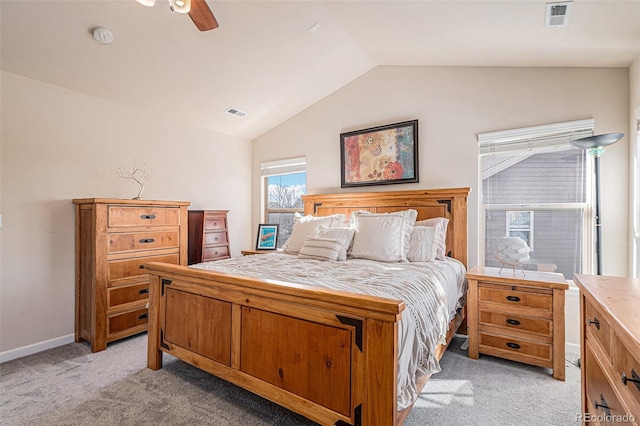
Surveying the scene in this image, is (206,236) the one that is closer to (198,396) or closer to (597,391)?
(198,396)

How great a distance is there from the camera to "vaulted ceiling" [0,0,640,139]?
2.13 metres

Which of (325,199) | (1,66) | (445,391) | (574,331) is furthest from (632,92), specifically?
(1,66)

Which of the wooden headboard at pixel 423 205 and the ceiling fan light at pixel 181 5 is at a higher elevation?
the ceiling fan light at pixel 181 5

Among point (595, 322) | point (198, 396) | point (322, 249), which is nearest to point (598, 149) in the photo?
point (595, 322)

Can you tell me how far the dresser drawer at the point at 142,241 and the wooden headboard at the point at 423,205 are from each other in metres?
1.78

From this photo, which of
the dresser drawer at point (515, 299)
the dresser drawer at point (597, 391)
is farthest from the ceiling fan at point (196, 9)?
the dresser drawer at point (515, 299)

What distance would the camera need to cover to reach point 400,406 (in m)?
1.38

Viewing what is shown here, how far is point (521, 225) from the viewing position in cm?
301

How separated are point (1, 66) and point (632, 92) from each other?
5.09m

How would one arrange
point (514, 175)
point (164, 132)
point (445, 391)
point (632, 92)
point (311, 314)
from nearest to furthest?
point (311, 314) < point (445, 391) < point (632, 92) < point (514, 175) < point (164, 132)

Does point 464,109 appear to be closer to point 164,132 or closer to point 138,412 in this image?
point 164,132

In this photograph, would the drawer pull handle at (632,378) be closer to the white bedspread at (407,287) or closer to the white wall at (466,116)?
the white bedspread at (407,287)

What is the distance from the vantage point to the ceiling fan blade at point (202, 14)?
1692 mm

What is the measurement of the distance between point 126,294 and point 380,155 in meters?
3.09
